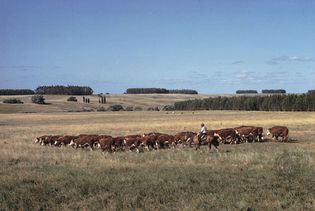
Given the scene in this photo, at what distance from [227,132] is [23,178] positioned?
1742 centimetres

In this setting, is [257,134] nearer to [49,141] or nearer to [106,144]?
[106,144]

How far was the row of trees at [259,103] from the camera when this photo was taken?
4390 inches

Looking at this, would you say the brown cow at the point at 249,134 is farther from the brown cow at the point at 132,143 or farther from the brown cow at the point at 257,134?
the brown cow at the point at 132,143

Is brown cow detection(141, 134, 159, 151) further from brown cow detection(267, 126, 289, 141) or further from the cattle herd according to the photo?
brown cow detection(267, 126, 289, 141)

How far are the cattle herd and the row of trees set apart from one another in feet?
269

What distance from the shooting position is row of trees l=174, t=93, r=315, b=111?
366 feet

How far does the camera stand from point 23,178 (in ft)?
51.4

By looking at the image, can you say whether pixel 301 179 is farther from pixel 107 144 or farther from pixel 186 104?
pixel 186 104

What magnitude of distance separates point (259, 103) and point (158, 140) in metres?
97.9

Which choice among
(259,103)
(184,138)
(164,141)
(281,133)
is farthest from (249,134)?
(259,103)

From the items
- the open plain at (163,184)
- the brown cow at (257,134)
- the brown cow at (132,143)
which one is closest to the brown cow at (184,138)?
the brown cow at (132,143)

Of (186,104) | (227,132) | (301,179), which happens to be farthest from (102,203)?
(186,104)

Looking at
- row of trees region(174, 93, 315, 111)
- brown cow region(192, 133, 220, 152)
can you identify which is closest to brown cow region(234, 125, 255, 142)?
brown cow region(192, 133, 220, 152)

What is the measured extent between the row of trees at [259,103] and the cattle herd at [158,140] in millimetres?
81926
